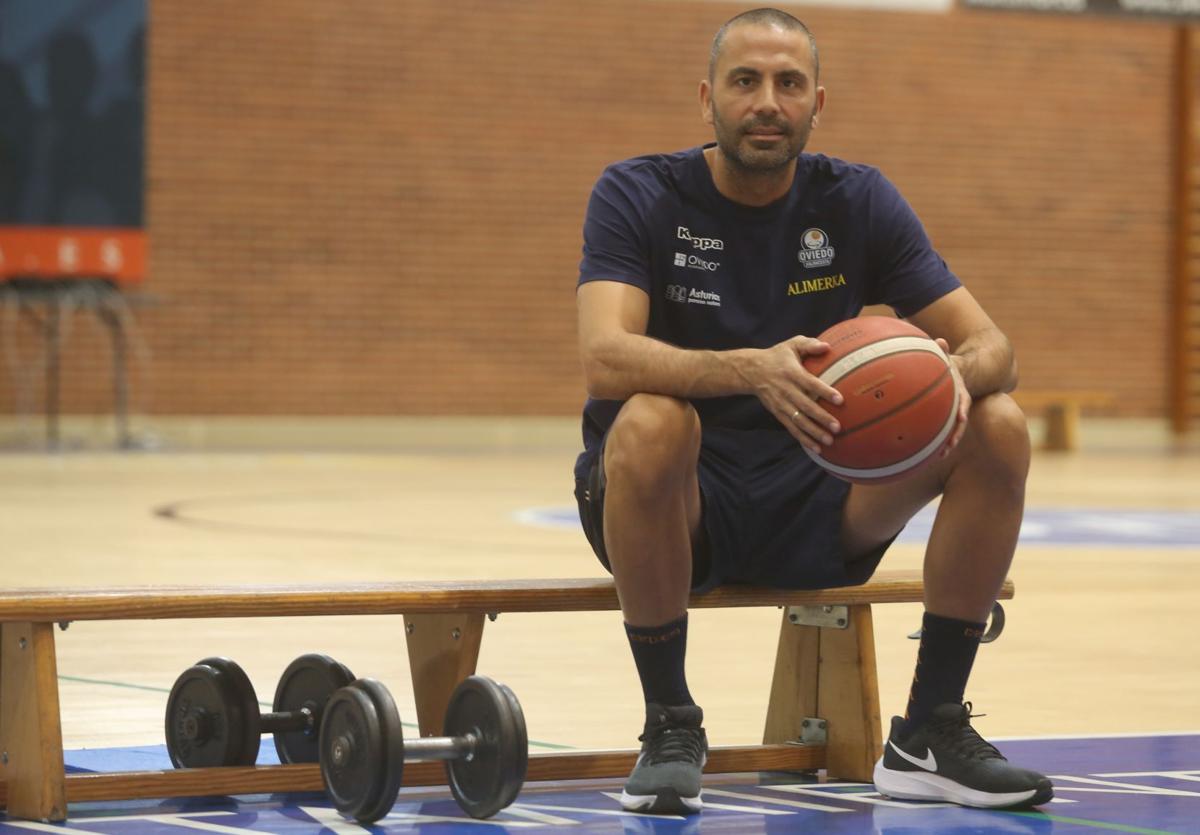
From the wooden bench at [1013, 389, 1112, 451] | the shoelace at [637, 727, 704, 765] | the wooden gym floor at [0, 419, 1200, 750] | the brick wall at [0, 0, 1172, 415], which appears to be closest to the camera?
the shoelace at [637, 727, 704, 765]

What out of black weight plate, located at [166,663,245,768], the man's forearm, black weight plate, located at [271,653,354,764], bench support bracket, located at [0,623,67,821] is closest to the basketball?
the man's forearm

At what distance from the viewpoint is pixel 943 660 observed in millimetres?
2893

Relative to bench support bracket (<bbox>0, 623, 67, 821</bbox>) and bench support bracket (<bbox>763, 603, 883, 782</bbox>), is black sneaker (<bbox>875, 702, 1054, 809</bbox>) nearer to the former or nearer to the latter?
bench support bracket (<bbox>763, 603, 883, 782</bbox>)

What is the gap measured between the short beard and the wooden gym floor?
1.05 m

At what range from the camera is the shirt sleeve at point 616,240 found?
2.94 m

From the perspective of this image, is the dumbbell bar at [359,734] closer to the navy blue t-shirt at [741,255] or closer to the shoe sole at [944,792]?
the navy blue t-shirt at [741,255]

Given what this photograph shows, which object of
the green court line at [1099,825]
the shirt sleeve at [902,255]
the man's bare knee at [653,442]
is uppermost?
the shirt sleeve at [902,255]

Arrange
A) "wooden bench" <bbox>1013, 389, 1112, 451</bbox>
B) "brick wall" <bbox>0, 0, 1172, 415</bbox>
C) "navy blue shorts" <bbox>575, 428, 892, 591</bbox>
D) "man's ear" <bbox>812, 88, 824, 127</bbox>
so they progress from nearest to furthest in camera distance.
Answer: "navy blue shorts" <bbox>575, 428, 892, 591</bbox>
"man's ear" <bbox>812, 88, 824, 127</bbox>
"brick wall" <bbox>0, 0, 1172, 415</bbox>
"wooden bench" <bbox>1013, 389, 1112, 451</bbox>

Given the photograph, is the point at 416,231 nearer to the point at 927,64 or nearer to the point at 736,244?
the point at 927,64

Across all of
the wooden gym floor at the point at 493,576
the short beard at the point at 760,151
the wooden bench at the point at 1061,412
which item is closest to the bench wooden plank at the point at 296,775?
the wooden gym floor at the point at 493,576

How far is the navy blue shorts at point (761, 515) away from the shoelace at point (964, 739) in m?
Answer: 0.28

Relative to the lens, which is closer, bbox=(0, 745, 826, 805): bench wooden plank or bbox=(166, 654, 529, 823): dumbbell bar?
bbox=(166, 654, 529, 823): dumbbell bar

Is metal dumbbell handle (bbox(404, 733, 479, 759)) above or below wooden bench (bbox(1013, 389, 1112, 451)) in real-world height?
below

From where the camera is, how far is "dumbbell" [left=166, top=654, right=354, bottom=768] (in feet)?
9.46
